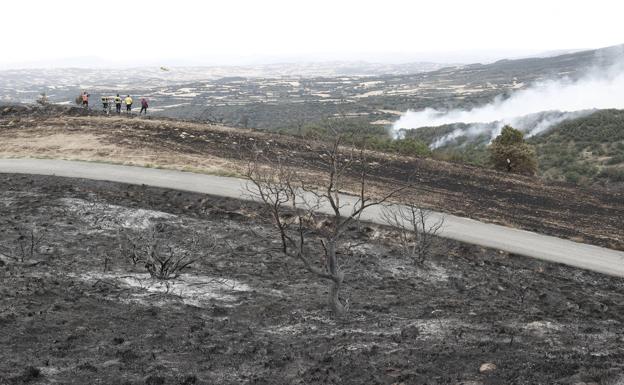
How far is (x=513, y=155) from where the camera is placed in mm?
33094

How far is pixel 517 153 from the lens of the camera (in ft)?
108

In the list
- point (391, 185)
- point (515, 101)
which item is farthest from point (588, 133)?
point (515, 101)

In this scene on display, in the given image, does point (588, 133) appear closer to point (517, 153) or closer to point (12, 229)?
point (517, 153)

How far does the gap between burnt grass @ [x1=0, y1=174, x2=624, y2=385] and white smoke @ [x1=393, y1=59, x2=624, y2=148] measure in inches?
2467

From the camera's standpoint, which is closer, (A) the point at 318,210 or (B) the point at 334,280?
(B) the point at 334,280

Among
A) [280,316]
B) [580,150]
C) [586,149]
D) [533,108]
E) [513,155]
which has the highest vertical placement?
[280,316]

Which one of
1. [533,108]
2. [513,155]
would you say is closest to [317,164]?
[513,155]

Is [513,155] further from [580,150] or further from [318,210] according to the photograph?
[580,150]

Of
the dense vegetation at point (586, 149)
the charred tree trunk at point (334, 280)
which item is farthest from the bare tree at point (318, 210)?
the dense vegetation at point (586, 149)

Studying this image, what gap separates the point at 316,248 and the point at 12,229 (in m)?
8.11

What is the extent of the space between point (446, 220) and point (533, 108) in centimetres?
10904

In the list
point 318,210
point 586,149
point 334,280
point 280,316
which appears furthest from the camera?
point 586,149

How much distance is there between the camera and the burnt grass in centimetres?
760

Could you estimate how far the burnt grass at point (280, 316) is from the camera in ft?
24.9
